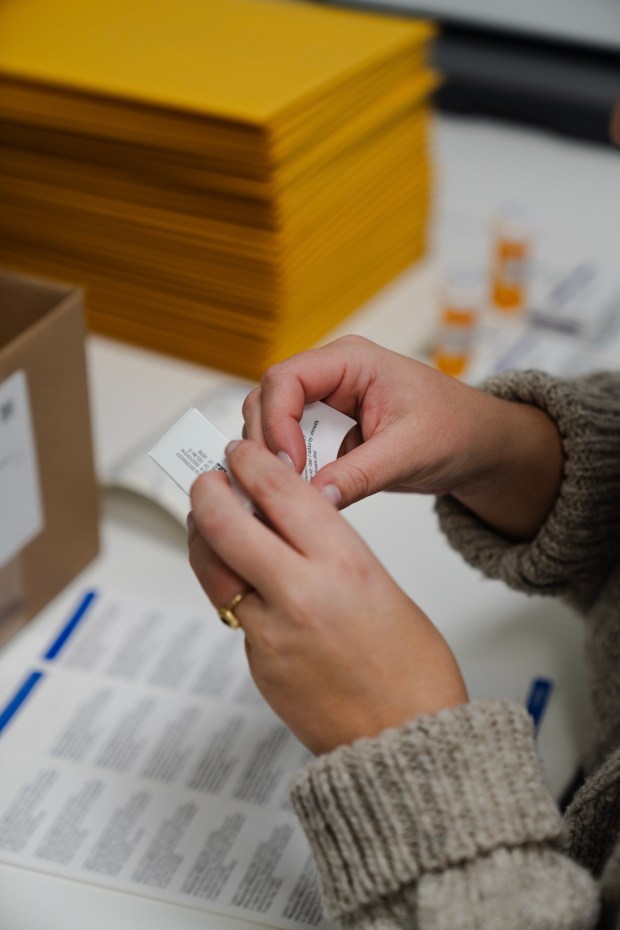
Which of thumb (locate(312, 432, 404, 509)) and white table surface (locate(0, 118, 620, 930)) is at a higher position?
thumb (locate(312, 432, 404, 509))

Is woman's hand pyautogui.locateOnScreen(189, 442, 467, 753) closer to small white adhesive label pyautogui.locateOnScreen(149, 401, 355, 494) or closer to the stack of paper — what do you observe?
small white adhesive label pyautogui.locateOnScreen(149, 401, 355, 494)

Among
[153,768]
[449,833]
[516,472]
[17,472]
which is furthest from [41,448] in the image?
[449,833]

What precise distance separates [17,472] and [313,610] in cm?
38

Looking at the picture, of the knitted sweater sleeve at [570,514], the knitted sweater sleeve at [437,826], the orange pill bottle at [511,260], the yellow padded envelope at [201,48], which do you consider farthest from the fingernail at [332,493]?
the orange pill bottle at [511,260]

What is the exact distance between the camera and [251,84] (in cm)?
107

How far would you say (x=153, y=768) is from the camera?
2.61 feet

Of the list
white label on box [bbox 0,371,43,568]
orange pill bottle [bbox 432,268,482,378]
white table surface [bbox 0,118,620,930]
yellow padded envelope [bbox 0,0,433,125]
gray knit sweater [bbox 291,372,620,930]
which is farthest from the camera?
orange pill bottle [bbox 432,268,482,378]

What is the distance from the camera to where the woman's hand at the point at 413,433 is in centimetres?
63

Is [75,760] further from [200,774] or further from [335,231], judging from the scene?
[335,231]

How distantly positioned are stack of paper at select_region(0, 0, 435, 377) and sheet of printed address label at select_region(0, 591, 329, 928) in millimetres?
379

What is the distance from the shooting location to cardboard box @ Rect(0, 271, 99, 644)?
83 cm

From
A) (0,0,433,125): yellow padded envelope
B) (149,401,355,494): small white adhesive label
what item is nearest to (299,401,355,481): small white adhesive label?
(149,401,355,494): small white adhesive label

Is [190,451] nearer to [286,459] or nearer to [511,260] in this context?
[286,459]

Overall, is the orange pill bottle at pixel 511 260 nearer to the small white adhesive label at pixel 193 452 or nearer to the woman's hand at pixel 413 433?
the woman's hand at pixel 413 433
